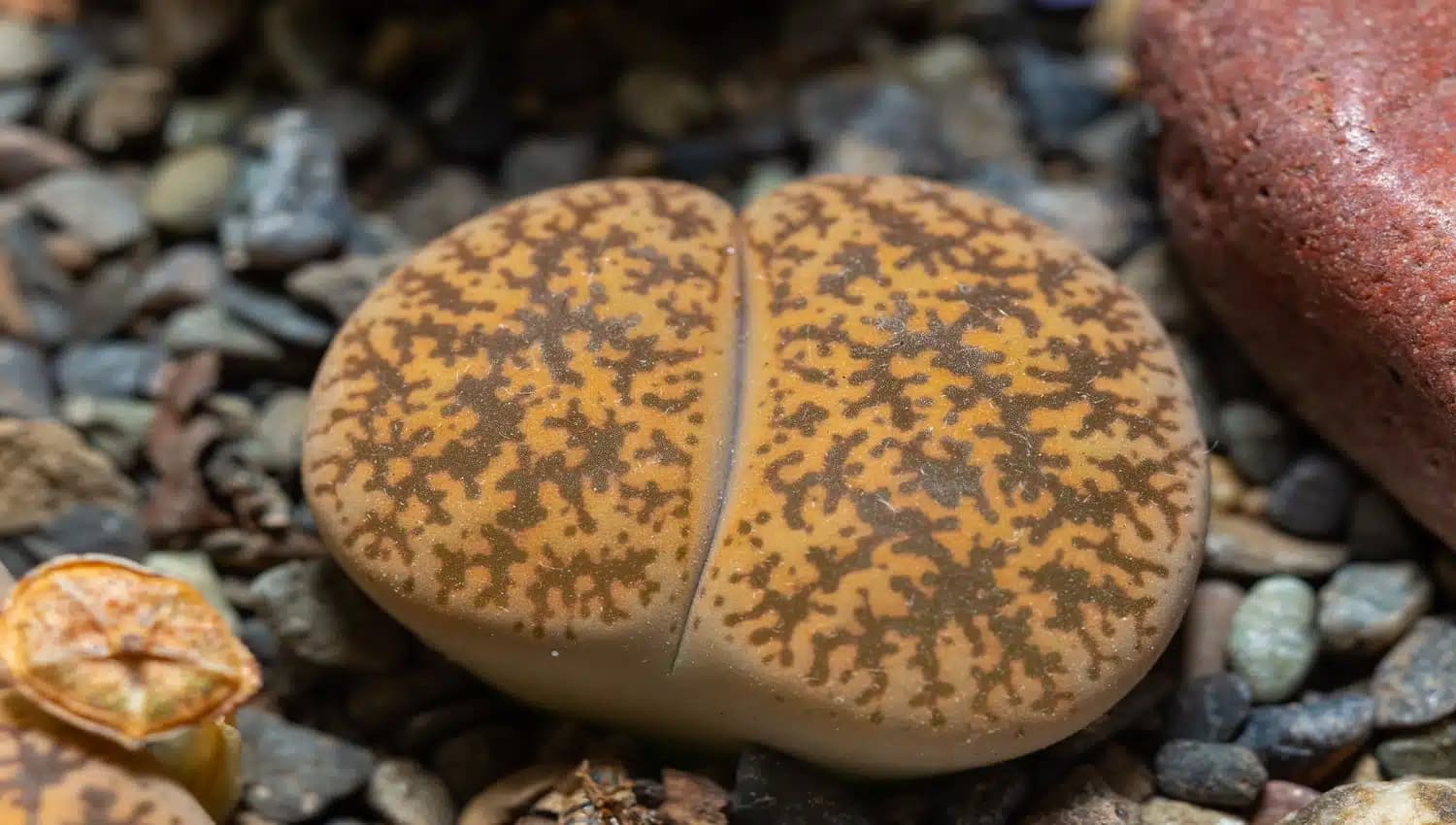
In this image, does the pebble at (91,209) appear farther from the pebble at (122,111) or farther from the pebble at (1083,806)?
the pebble at (1083,806)

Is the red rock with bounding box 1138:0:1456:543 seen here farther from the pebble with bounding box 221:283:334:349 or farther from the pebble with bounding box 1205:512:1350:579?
the pebble with bounding box 221:283:334:349

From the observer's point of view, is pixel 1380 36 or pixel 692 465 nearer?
pixel 692 465

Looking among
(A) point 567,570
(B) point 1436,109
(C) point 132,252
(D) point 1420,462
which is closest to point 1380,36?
(B) point 1436,109

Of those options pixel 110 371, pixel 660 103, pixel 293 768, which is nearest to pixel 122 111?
pixel 110 371

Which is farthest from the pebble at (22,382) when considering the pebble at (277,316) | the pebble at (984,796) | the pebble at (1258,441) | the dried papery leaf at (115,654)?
the pebble at (1258,441)

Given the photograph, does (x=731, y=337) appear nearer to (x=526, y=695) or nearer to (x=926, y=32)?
(x=526, y=695)

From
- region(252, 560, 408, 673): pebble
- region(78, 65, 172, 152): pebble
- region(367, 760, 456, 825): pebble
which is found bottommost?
region(367, 760, 456, 825): pebble

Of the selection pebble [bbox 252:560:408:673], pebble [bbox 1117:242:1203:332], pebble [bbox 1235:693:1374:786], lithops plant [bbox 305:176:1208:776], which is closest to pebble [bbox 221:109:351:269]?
lithops plant [bbox 305:176:1208:776]
